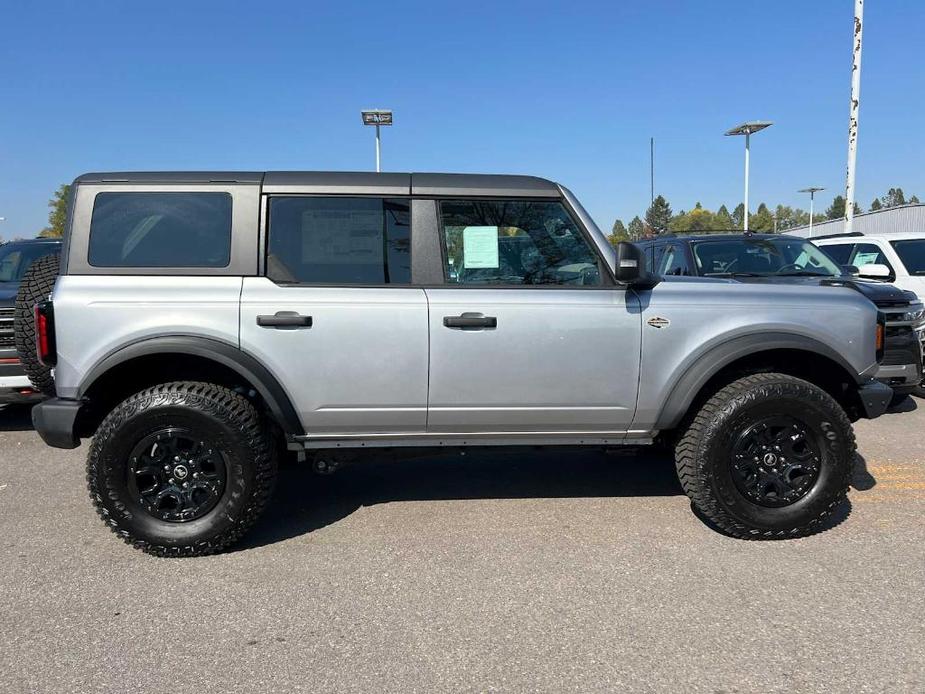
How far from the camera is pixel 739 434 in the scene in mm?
3486

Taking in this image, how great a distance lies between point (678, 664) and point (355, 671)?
1.23 meters

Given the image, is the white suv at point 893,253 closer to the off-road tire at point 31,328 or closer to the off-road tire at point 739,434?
the off-road tire at point 739,434

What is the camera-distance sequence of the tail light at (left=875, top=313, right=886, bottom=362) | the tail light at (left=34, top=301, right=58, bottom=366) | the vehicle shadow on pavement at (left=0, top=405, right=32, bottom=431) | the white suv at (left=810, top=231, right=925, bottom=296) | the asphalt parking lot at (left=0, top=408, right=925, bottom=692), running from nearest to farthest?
the asphalt parking lot at (left=0, top=408, right=925, bottom=692)
the tail light at (left=34, top=301, right=58, bottom=366)
the tail light at (left=875, top=313, right=886, bottom=362)
the vehicle shadow on pavement at (left=0, top=405, right=32, bottom=431)
the white suv at (left=810, top=231, right=925, bottom=296)

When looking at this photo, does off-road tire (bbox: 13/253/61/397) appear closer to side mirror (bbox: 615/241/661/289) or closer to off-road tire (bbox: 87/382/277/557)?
off-road tire (bbox: 87/382/277/557)

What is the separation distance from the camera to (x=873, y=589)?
3000mm

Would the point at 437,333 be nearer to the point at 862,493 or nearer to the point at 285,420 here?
the point at 285,420

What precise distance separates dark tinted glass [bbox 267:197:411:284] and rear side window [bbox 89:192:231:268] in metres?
0.29

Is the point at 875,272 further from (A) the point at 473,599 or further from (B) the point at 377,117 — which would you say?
(B) the point at 377,117

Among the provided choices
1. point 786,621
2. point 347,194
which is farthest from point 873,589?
point 347,194

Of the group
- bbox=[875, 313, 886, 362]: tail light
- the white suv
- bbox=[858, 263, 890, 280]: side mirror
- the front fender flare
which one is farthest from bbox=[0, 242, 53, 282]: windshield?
the white suv

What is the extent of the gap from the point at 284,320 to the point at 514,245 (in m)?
1.30

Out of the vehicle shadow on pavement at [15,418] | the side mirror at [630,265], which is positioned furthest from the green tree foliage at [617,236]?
Answer: the vehicle shadow on pavement at [15,418]

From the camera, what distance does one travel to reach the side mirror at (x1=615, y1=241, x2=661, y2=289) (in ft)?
11.1

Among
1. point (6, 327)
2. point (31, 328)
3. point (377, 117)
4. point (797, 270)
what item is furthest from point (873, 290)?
point (377, 117)
